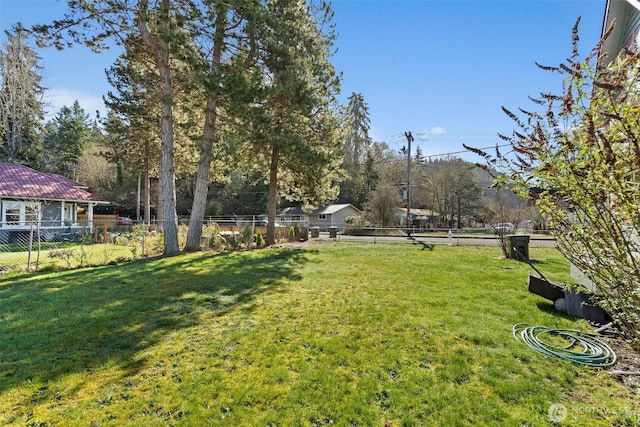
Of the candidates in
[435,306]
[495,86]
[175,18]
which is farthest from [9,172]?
[495,86]

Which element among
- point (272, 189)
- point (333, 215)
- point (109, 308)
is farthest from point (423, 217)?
point (109, 308)

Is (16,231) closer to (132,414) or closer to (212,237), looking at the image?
(212,237)

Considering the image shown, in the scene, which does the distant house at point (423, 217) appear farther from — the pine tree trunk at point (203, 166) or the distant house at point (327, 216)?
the pine tree trunk at point (203, 166)

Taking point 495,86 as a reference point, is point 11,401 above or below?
below

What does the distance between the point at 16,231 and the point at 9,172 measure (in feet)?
12.5

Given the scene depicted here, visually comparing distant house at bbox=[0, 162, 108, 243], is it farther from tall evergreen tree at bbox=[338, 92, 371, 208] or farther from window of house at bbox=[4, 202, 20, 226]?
tall evergreen tree at bbox=[338, 92, 371, 208]

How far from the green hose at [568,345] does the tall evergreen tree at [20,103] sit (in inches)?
1378

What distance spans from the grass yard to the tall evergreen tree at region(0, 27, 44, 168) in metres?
28.1

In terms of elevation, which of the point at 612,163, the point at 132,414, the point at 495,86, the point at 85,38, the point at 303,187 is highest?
the point at 85,38

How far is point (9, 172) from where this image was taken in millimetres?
16781

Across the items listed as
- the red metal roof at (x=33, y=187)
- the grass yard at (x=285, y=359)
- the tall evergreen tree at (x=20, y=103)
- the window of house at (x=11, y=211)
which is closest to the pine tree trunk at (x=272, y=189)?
the grass yard at (x=285, y=359)

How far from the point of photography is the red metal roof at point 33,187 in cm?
1568

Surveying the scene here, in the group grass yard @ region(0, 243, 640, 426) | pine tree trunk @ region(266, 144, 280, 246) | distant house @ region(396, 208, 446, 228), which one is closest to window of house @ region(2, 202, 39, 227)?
pine tree trunk @ region(266, 144, 280, 246)

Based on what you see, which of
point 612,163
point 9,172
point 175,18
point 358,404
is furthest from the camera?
point 9,172
